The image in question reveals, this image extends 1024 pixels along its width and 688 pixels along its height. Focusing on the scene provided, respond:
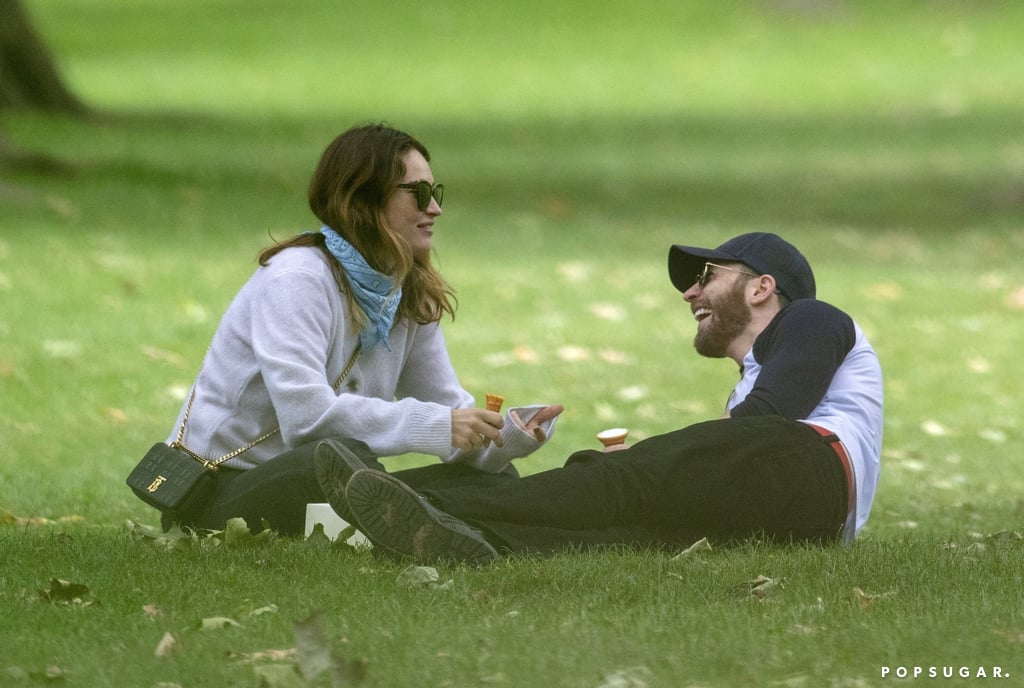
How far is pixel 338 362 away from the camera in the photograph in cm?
505

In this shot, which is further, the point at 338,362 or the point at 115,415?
the point at 115,415

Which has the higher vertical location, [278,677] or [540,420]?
[540,420]

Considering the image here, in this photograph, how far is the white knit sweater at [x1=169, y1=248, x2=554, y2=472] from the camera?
15.7 ft

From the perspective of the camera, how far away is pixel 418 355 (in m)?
5.38

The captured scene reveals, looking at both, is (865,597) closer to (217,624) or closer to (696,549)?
(696,549)

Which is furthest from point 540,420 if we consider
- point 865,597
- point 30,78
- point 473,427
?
point 30,78

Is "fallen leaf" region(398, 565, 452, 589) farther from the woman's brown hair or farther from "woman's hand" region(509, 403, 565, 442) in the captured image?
the woman's brown hair

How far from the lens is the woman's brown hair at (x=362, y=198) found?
5016mm

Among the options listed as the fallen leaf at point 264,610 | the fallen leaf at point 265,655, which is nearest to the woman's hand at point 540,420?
the fallen leaf at point 264,610

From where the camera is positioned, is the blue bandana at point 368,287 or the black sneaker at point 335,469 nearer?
the black sneaker at point 335,469

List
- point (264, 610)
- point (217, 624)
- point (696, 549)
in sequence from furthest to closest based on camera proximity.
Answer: point (696, 549), point (264, 610), point (217, 624)

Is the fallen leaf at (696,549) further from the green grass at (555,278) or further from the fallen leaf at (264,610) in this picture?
the fallen leaf at (264,610)

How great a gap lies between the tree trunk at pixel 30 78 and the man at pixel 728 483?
12.8 meters

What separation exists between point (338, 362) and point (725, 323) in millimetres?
1164
